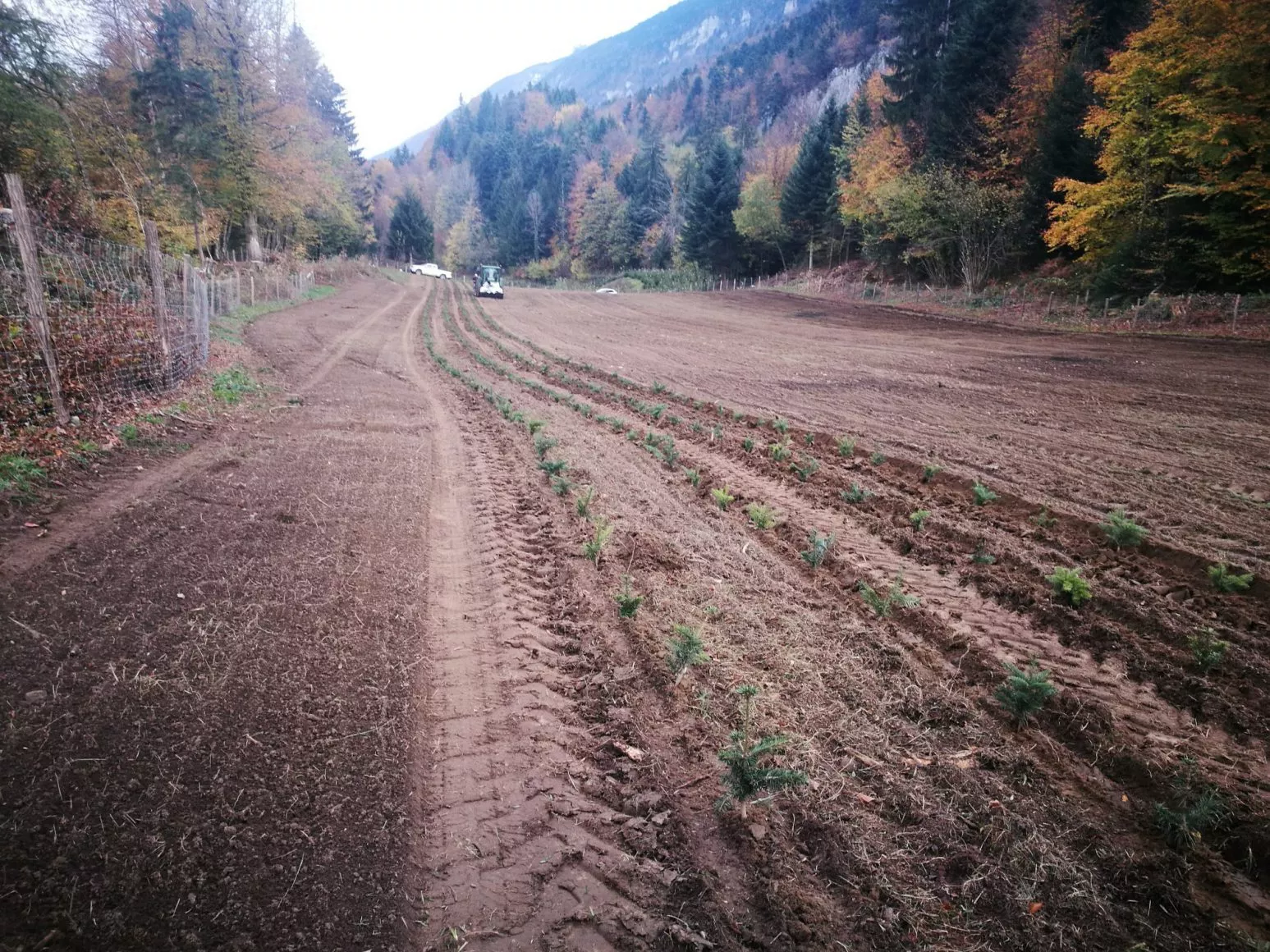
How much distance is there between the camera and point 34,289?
254 inches

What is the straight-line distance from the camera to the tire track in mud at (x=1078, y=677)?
2.98m

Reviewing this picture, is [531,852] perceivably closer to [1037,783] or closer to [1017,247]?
[1037,783]

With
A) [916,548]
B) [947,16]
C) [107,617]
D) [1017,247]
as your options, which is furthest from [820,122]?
[107,617]

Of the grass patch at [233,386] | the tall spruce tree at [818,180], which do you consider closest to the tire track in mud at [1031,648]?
the grass patch at [233,386]

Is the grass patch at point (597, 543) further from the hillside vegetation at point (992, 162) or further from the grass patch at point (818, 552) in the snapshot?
the hillside vegetation at point (992, 162)

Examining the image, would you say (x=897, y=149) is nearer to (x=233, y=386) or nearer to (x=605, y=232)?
(x=233, y=386)

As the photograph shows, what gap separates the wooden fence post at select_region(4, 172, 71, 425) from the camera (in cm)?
619

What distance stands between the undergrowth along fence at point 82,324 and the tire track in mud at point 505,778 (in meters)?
5.46

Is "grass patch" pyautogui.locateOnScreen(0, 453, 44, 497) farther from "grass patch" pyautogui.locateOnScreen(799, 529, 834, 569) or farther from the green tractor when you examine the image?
the green tractor

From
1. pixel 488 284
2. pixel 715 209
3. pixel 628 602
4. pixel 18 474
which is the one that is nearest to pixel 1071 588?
pixel 628 602

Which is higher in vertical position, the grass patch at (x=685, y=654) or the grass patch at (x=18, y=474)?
the grass patch at (x=18, y=474)

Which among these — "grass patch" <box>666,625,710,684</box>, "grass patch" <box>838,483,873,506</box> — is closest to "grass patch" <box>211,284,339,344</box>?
"grass patch" <box>838,483,873,506</box>

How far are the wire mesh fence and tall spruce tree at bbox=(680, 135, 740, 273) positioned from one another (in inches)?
2080

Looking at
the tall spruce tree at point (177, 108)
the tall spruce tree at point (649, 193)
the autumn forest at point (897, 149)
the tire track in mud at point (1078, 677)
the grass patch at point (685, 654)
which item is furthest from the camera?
the tall spruce tree at point (649, 193)
